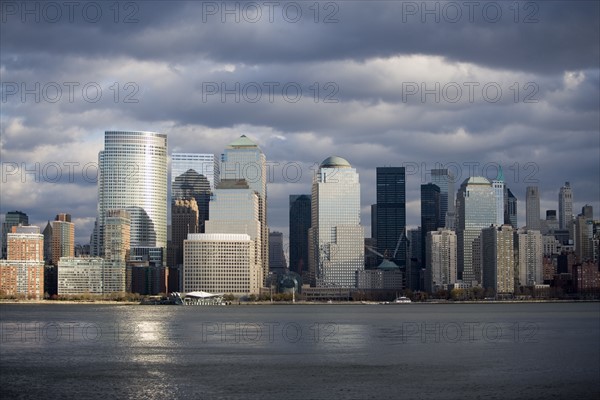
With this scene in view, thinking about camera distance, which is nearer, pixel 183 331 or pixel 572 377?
pixel 572 377

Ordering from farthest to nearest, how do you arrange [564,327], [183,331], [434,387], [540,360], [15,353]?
[564,327]
[183,331]
[15,353]
[540,360]
[434,387]

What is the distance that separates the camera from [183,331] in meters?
163

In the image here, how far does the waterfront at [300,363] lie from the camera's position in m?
85.0

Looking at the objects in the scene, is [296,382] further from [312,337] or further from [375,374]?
[312,337]

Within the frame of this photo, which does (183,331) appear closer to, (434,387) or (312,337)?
(312,337)

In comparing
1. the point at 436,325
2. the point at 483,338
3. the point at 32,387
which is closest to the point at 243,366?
the point at 32,387

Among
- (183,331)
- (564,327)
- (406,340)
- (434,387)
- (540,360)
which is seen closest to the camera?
(434,387)

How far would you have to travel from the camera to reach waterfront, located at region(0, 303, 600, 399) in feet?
279

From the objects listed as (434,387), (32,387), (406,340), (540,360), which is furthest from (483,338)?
(32,387)

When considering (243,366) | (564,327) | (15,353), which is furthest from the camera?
(564,327)

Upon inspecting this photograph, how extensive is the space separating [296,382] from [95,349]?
1628 inches

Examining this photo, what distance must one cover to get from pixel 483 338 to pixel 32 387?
73.7m

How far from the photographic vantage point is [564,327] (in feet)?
579

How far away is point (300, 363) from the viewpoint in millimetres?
105188
